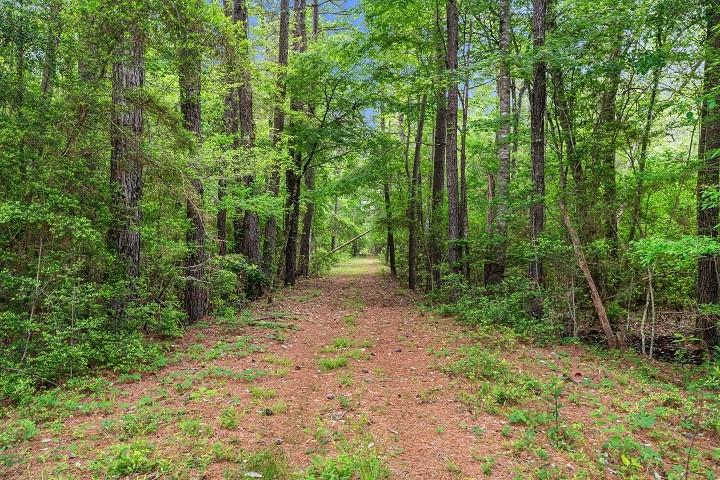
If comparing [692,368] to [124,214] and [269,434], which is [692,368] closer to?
[269,434]

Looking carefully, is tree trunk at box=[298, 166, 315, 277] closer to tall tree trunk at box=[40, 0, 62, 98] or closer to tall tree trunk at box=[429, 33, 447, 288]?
tall tree trunk at box=[429, 33, 447, 288]

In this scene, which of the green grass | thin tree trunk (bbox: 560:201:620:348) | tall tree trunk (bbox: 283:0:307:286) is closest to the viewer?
the green grass

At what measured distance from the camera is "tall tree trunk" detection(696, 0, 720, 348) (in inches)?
271

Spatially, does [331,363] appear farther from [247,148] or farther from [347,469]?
[247,148]

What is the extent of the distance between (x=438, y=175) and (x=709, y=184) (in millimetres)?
7731

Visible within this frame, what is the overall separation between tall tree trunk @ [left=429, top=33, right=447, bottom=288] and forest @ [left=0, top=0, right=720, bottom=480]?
57.0 inches

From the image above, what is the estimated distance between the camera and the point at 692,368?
7.11m

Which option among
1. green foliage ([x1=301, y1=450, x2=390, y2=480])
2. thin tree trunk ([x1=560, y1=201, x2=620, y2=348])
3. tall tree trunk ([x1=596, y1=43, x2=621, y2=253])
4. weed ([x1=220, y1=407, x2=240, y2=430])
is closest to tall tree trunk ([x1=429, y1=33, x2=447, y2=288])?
tall tree trunk ([x1=596, y1=43, x2=621, y2=253])

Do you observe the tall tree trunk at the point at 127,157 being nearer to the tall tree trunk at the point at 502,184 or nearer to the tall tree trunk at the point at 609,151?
the tall tree trunk at the point at 502,184

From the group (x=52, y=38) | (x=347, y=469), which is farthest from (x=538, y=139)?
(x=52, y=38)

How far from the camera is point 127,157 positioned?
6812mm

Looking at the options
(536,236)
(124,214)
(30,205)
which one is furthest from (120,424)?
(536,236)

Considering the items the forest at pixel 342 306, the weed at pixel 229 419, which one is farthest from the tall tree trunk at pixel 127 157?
the weed at pixel 229 419

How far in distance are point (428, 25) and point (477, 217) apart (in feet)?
27.2
